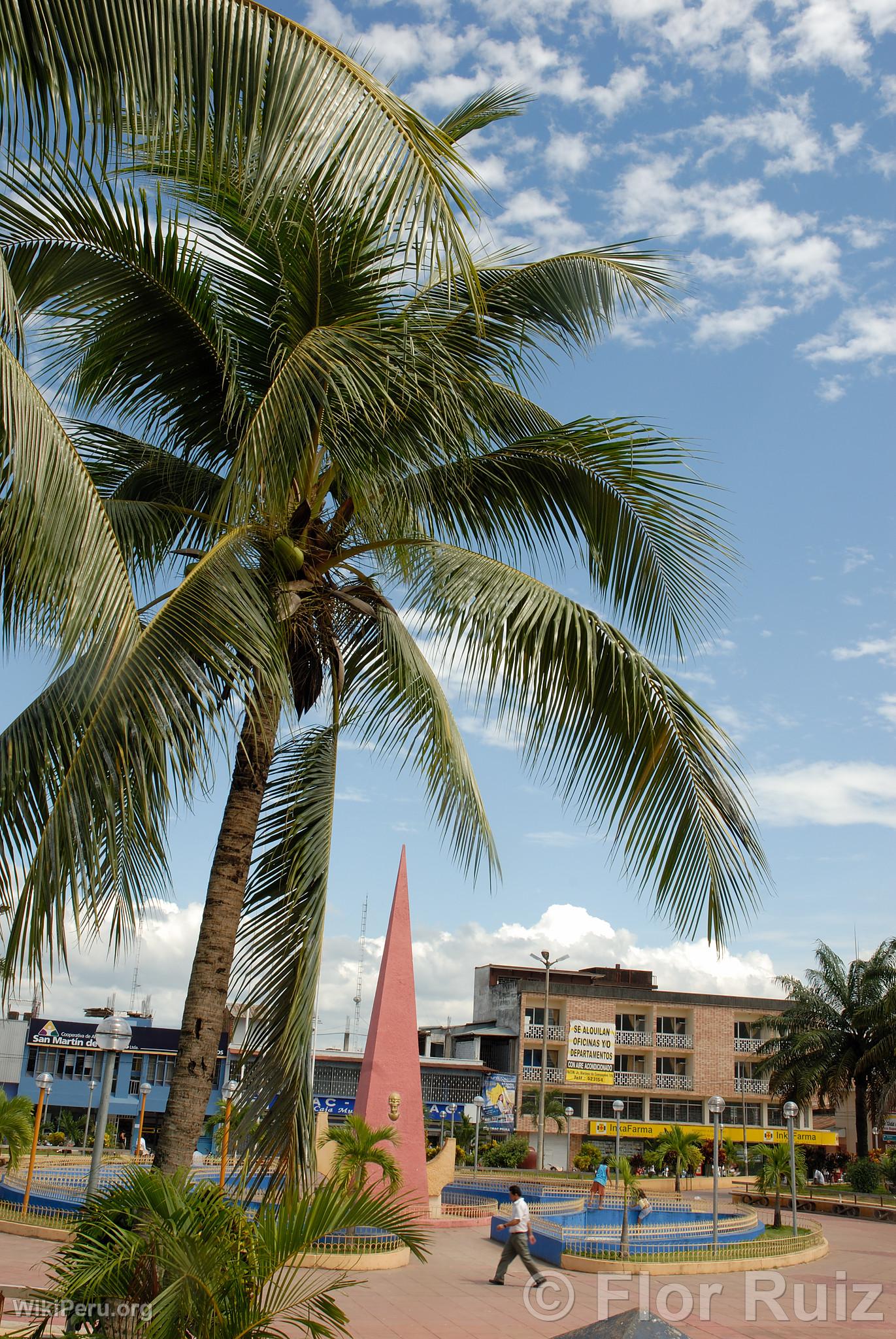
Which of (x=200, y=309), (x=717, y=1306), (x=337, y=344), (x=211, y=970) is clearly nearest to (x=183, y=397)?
(x=200, y=309)

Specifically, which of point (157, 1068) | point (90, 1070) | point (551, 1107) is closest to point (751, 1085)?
point (551, 1107)

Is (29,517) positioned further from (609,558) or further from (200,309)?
(609,558)

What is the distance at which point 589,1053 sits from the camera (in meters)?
44.8

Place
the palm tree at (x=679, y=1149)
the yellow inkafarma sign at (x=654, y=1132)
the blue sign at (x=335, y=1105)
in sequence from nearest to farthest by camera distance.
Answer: the palm tree at (x=679, y=1149) < the blue sign at (x=335, y=1105) < the yellow inkafarma sign at (x=654, y=1132)

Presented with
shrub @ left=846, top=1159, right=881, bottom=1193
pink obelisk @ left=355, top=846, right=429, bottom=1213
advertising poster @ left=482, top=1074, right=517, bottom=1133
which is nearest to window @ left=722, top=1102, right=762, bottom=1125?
advertising poster @ left=482, top=1074, right=517, bottom=1133

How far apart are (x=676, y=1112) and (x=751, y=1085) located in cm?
381

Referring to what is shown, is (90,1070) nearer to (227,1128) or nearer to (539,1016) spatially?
(539,1016)

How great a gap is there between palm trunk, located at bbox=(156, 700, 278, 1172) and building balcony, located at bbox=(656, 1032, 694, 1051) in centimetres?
4455

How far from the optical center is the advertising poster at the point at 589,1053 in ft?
146

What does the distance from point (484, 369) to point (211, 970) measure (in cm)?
378

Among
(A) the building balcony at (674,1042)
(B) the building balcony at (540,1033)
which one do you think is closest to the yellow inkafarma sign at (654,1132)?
(A) the building balcony at (674,1042)

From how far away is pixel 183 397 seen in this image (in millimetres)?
6621

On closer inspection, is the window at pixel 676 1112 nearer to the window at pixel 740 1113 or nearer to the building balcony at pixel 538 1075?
the window at pixel 740 1113

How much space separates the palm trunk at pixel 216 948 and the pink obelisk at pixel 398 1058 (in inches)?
540
